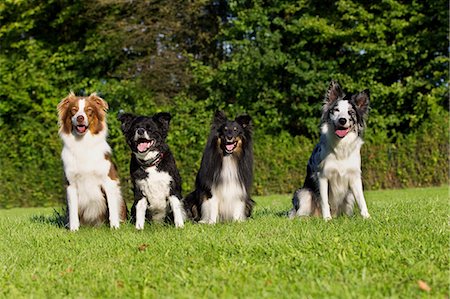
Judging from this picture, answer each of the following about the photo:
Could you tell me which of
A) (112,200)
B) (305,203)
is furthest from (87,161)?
(305,203)

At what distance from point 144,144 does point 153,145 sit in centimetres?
12

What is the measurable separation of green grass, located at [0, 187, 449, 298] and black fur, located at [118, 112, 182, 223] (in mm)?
678

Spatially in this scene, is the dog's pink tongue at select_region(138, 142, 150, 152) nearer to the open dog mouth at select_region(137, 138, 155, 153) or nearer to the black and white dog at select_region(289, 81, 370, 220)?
the open dog mouth at select_region(137, 138, 155, 153)

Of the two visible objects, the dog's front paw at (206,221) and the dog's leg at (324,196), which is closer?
the dog's leg at (324,196)

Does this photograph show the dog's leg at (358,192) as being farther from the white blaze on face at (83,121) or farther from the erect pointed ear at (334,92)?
the white blaze on face at (83,121)

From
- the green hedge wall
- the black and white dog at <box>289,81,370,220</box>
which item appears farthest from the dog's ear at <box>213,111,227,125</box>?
the green hedge wall

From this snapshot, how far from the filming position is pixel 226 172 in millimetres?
7387

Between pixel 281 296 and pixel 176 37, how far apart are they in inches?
763

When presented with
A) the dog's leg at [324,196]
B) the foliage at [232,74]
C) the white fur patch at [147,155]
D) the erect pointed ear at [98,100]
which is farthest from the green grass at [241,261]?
the foliage at [232,74]

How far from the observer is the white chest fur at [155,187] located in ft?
23.3

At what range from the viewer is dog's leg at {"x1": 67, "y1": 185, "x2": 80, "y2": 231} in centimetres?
732

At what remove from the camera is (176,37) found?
2234 cm

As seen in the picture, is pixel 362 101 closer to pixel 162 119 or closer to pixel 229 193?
pixel 229 193

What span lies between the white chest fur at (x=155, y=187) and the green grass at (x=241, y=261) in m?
0.44
